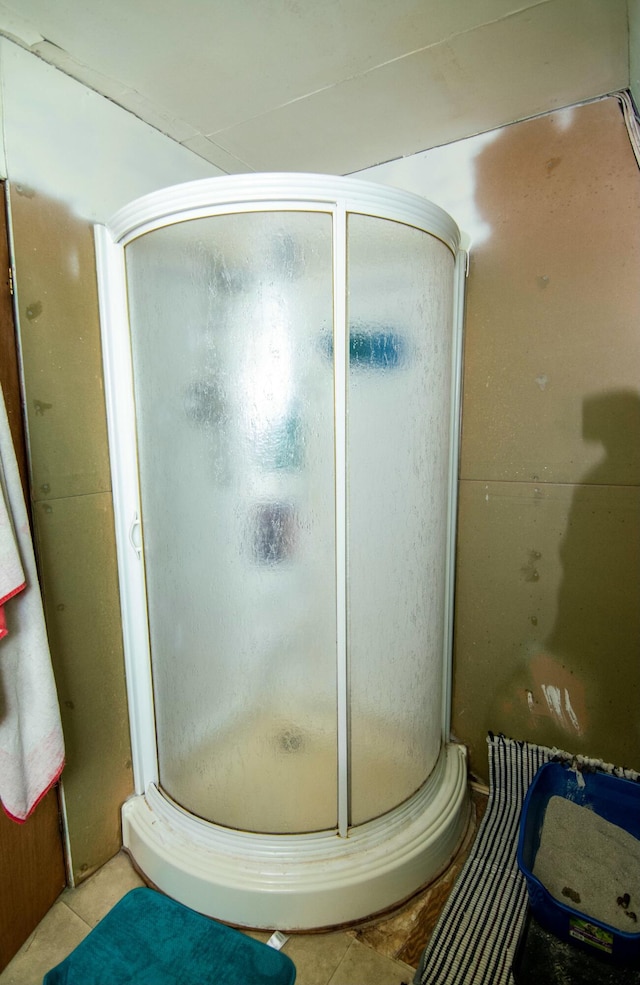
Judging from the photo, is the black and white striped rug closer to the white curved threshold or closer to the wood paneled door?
the white curved threshold

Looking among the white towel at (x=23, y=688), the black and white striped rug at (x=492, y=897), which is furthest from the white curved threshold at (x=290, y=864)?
the white towel at (x=23, y=688)

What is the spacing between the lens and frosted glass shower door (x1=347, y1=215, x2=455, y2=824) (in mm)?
1213

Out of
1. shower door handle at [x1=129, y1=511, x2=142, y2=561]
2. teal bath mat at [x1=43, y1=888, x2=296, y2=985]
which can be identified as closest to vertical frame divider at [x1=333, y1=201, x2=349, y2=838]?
teal bath mat at [x1=43, y1=888, x2=296, y2=985]

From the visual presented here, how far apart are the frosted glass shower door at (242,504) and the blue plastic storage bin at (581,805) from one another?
20.7 inches

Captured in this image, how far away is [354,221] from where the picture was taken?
1161 mm

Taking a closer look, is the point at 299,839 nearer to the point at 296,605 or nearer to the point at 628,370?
the point at 296,605

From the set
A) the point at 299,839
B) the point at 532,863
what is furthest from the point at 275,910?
the point at 532,863

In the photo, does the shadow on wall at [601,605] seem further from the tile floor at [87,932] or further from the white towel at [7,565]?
the white towel at [7,565]

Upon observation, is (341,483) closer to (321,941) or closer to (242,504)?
(242,504)

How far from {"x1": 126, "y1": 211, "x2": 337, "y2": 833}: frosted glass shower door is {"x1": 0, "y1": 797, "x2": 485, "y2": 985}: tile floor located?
0.26 meters

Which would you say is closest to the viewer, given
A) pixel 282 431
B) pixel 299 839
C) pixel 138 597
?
pixel 282 431

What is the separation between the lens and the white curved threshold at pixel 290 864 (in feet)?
4.16

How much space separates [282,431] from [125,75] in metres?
0.94

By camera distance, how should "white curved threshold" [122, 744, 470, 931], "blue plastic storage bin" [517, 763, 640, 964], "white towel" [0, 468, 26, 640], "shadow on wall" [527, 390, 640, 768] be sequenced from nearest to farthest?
"white towel" [0, 468, 26, 640] → "blue plastic storage bin" [517, 763, 640, 964] → "white curved threshold" [122, 744, 470, 931] → "shadow on wall" [527, 390, 640, 768]
